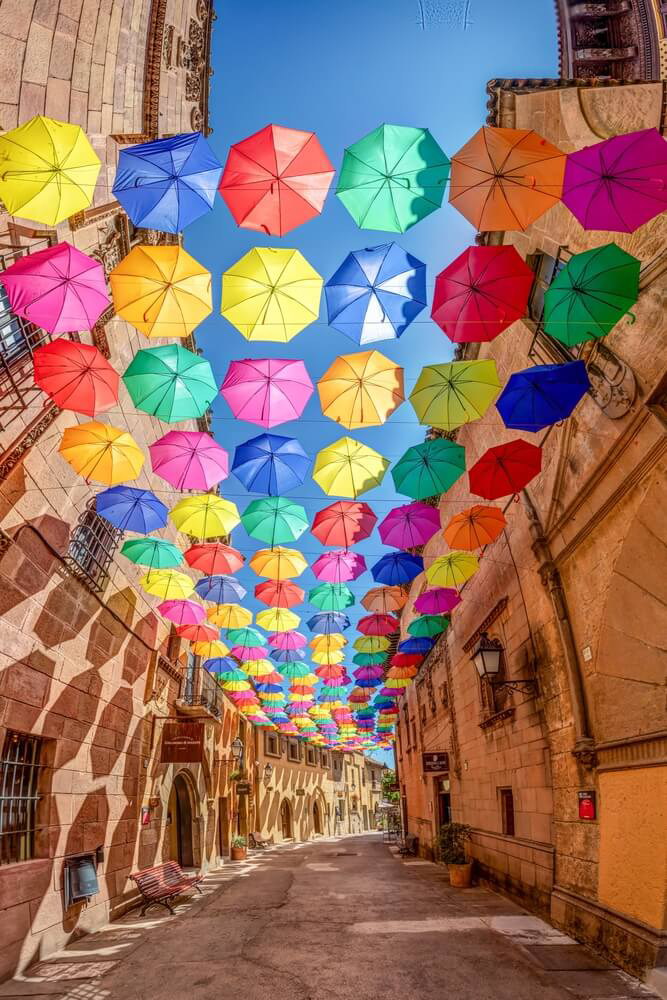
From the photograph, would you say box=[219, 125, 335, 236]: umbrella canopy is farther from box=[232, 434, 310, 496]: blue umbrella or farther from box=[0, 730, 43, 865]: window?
box=[0, 730, 43, 865]: window

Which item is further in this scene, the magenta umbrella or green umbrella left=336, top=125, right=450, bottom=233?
green umbrella left=336, top=125, right=450, bottom=233

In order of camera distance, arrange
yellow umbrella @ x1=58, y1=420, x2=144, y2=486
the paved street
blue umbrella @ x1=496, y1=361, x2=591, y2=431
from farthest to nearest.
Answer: yellow umbrella @ x1=58, y1=420, x2=144, y2=486 < blue umbrella @ x1=496, y1=361, x2=591, y2=431 < the paved street

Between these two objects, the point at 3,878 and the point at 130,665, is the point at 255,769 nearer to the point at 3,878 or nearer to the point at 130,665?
the point at 130,665

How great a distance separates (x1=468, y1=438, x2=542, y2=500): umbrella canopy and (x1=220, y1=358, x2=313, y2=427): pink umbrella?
3027mm

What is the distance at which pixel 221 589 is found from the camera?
13.2m

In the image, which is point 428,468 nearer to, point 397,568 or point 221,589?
point 397,568

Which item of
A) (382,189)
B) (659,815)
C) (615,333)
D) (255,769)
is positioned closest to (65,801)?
(659,815)

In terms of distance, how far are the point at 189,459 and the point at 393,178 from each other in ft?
16.6

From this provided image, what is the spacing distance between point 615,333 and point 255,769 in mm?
31275

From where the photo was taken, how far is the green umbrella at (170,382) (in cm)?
728

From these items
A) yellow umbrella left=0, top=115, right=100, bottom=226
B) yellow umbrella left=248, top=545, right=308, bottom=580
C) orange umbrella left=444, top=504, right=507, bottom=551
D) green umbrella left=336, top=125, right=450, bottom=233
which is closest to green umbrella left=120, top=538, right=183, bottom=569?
yellow umbrella left=248, top=545, right=308, bottom=580

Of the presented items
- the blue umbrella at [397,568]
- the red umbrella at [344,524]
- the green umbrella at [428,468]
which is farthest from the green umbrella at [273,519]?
the blue umbrella at [397,568]

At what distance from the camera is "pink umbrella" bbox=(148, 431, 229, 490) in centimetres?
873

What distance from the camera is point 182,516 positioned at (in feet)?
32.2
